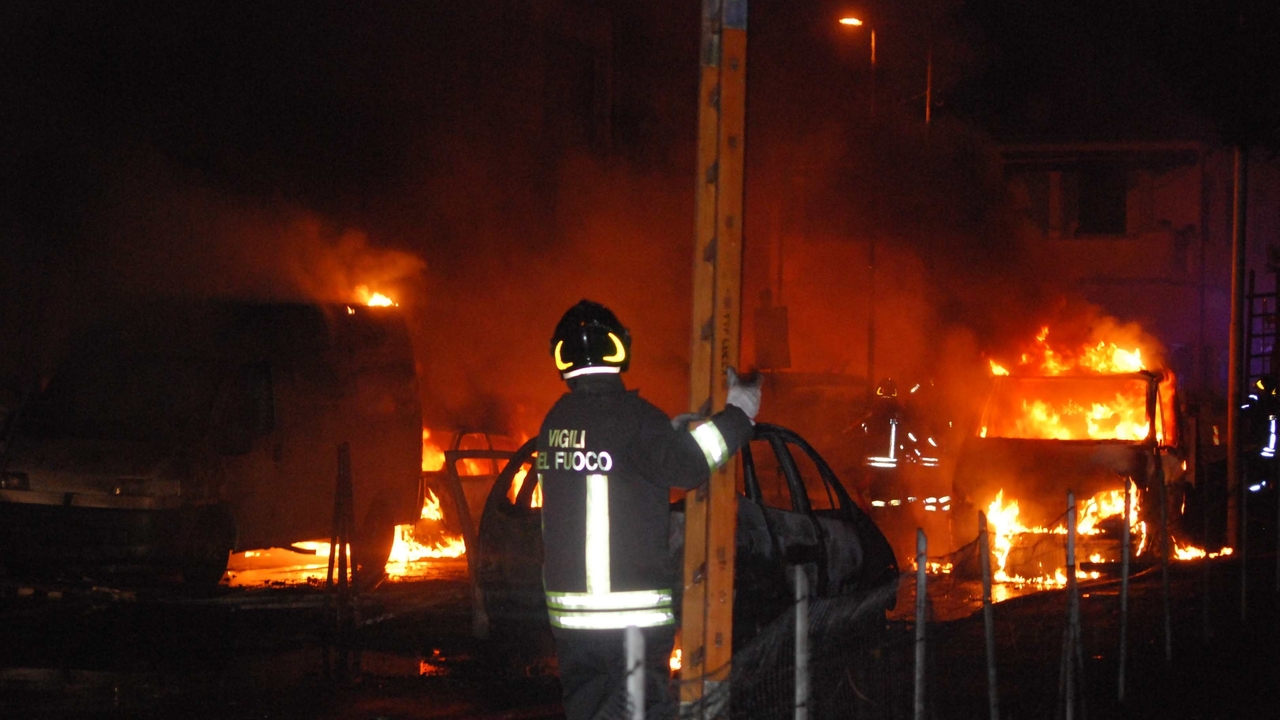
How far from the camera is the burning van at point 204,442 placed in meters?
10.1

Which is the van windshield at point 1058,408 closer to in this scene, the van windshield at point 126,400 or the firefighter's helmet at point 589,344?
the van windshield at point 126,400

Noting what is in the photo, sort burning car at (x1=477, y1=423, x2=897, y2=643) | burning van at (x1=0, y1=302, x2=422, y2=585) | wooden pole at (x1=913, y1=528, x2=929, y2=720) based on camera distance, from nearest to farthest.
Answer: wooden pole at (x1=913, y1=528, x2=929, y2=720)
burning car at (x1=477, y1=423, x2=897, y2=643)
burning van at (x1=0, y1=302, x2=422, y2=585)

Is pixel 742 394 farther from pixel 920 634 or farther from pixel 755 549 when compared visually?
pixel 755 549

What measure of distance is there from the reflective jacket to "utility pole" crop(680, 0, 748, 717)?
118 millimetres

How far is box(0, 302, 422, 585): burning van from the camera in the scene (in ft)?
33.2

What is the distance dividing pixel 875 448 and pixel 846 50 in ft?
47.1

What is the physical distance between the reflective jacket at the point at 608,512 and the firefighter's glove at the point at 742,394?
107 mm

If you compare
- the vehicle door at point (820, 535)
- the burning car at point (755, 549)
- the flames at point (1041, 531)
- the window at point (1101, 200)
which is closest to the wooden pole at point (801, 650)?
the burning car at point (755, 549)

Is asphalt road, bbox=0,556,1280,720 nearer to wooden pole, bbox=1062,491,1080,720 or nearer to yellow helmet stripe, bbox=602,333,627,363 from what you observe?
wooden pole, bbox=1062,491,1080,720

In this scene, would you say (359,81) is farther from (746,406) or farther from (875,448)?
(746,406)

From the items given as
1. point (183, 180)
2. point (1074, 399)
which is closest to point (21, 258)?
point (183, 180)

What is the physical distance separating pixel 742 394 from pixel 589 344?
0.57m

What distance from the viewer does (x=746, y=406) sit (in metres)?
4.44

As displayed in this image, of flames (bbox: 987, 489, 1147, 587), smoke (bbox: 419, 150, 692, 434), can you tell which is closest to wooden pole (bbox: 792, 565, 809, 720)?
flames (bbox: 987, 489, 1147, 587)
